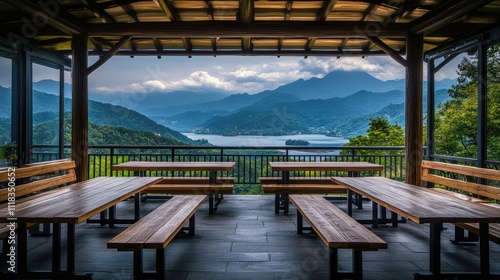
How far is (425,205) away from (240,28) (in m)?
3.53

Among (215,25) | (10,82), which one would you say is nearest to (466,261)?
(215,25)

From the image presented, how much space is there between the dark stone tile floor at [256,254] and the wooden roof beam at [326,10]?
9.68 feet

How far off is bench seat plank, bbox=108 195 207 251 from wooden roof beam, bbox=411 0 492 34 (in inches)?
→ 147

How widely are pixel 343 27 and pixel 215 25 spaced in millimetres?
1898

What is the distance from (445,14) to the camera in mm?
4156

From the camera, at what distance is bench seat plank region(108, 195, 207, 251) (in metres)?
2.30

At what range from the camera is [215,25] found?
5.00 metres

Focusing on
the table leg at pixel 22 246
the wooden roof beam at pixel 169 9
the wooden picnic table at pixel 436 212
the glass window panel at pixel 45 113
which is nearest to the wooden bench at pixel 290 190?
the wooden picnic table at pixel 436 212

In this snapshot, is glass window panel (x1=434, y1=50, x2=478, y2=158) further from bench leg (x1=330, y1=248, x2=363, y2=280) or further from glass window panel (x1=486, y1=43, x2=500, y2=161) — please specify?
bench leg (x1=330, y1=248, x2=363, y2=280)

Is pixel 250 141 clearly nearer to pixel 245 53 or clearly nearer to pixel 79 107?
pixel 245 53

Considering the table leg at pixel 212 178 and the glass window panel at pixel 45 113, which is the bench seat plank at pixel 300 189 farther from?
the glass window panel at pixel 45 113

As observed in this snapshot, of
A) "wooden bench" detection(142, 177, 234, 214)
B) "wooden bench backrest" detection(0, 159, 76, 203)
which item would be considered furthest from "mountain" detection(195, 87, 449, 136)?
"wooden bench backrest" detection(0, 159, 76, 203)

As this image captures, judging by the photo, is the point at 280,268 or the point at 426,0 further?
the point at 426,0

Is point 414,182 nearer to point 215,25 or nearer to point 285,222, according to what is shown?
point 285,222
